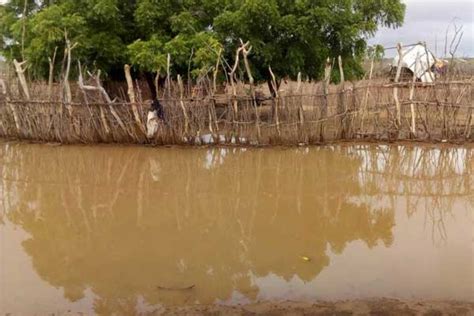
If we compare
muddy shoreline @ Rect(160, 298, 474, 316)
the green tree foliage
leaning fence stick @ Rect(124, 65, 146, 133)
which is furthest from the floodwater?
the green tree foliage

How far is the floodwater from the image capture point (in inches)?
141

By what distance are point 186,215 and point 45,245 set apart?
1.43m

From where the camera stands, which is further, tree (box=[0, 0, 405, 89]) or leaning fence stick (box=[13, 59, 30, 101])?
tree (box=[0, 0, 405, 89])

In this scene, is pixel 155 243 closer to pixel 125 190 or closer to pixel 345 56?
pixel 125 190

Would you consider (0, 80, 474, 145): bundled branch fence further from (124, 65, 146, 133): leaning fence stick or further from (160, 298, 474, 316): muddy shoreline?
(160, 298, 474, 316): muddy shoreline

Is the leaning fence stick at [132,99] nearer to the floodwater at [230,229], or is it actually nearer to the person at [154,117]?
the person at [154,117]

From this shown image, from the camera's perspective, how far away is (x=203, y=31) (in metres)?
9.80

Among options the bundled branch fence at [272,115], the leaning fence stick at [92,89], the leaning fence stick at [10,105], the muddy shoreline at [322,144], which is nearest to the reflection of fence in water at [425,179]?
the muddy shoreline at [322,144]

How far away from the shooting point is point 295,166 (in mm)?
7289

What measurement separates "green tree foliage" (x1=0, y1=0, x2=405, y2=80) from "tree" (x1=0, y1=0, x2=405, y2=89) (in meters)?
0.02

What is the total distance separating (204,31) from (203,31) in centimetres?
4

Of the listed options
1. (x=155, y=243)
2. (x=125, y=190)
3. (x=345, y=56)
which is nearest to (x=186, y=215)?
(x=155, y=243)

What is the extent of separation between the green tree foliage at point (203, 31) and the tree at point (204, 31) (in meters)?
0.02

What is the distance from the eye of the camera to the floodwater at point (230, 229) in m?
3.59
